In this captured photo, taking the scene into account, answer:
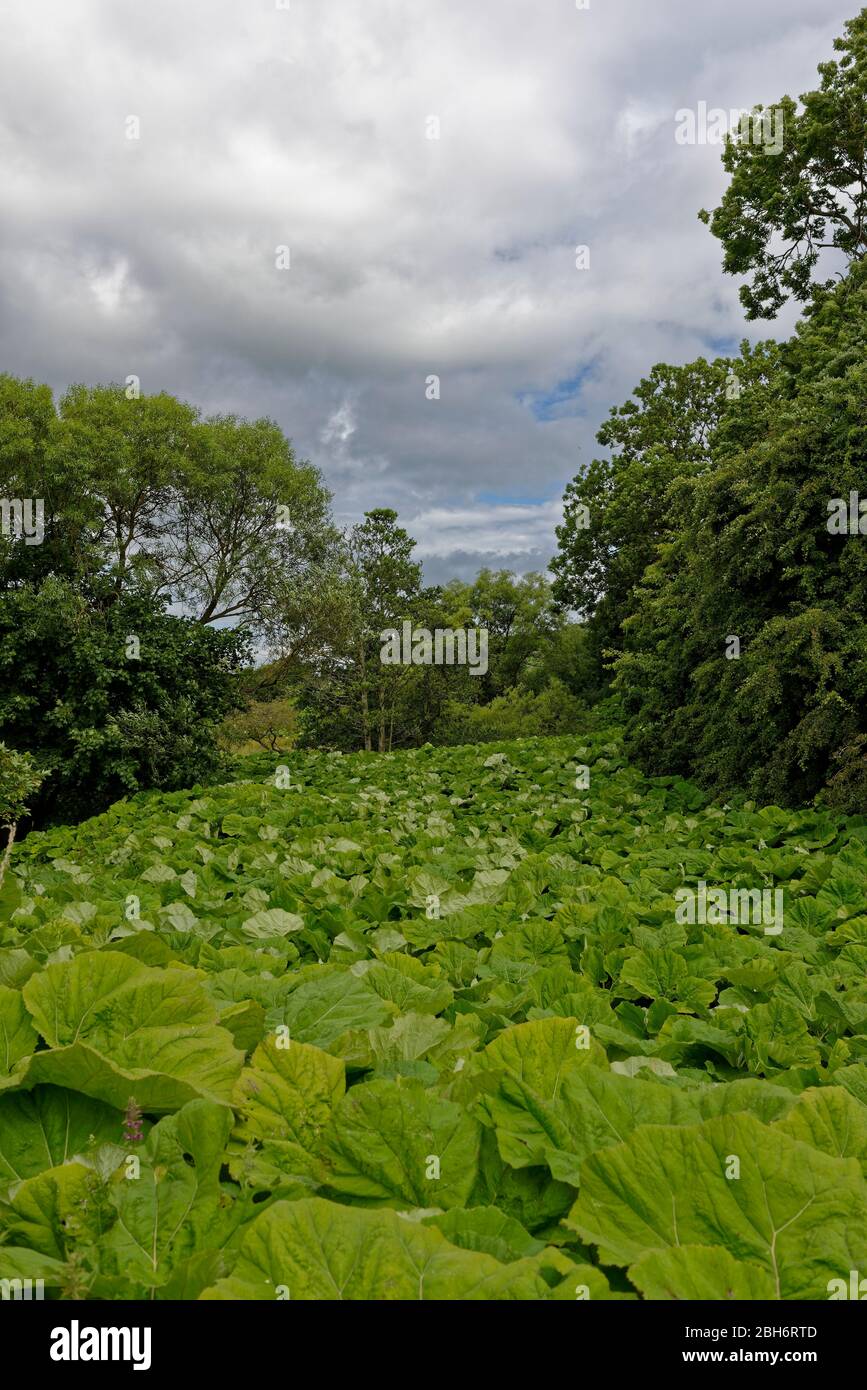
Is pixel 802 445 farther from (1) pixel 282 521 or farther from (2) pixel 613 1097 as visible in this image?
(1) pixel 282 521

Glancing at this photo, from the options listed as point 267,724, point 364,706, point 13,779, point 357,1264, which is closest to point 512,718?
point 364,706

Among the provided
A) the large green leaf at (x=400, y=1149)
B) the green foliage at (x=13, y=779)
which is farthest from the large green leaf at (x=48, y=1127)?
the green foliage at (x=13, y=779)

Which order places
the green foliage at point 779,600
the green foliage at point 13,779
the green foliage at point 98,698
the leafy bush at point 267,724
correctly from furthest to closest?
1. the leafy bush at point 267,724
2. the green foliage at point 98,698
3. the green foliage at point 13,779
4. the green foliage at point 779,600

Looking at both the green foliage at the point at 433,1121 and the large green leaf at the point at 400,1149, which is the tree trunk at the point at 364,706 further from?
the large green leaf at the point at 400,1149

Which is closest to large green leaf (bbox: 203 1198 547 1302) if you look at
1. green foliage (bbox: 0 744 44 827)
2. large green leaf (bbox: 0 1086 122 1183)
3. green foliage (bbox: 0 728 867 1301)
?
green foliage (bbox: 0 728 867 1301)

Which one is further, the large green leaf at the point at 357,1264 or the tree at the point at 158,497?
the tree at the point at 158,497

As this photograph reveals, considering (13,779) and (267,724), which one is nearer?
(13,779)

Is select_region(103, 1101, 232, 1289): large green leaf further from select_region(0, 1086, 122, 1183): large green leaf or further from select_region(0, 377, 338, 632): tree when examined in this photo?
select_region(0, 377, 338, 632): tree

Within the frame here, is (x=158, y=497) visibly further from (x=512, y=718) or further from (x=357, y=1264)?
(x=357, y=1264)

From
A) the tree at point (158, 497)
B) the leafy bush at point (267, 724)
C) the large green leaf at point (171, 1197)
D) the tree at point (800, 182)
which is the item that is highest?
the tree at point (800, 182)

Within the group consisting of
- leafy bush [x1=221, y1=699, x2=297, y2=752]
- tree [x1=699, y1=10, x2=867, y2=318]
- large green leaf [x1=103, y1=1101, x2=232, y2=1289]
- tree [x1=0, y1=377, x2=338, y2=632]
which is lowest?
large green leaf [x1=103, y1=1101, x2=232, y2=1289]

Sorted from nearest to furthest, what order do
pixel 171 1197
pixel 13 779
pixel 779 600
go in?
pixel 171 1197 → pixel 779 600 → pixel 13 779

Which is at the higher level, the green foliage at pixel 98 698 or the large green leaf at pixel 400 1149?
the green foliage at pixel 98 698

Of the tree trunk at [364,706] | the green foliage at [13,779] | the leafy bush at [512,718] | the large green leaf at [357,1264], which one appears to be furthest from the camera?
the leafy bush at [512,718]
